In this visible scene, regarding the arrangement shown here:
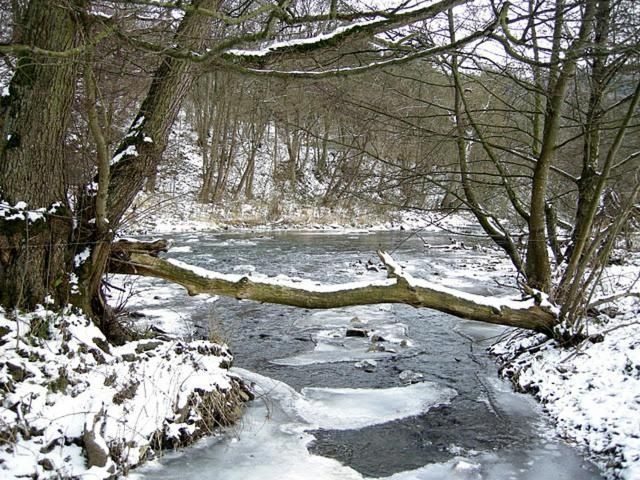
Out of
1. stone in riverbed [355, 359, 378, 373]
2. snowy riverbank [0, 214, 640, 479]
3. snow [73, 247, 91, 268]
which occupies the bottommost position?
stone in riverbed [355, 359, 378, 373]

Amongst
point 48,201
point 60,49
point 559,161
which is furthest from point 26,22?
point 559,161

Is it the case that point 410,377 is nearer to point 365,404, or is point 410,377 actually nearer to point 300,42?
point 365,404

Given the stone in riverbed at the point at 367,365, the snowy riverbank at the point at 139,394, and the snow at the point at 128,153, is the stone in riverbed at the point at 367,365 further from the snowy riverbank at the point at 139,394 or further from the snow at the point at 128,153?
the snow at the point at 128,153

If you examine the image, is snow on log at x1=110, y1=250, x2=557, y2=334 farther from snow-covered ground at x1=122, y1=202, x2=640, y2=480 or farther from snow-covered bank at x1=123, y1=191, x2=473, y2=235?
snow-covered bank at x1=123, y1=191, x2=473, y2=235

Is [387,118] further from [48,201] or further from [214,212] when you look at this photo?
[214,212]

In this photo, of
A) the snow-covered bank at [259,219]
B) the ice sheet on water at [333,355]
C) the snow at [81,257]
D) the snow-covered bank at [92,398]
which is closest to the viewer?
the snow-covered bank at [92,398]

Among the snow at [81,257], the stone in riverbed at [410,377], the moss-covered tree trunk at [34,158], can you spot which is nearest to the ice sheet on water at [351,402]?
the stone in riverbed at [410,377]

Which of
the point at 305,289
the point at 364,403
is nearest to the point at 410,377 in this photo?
the point at 364,403

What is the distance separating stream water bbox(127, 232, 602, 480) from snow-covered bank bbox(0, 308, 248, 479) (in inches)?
11.2

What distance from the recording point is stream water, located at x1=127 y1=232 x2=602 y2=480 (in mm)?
4402

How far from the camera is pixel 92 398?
4223 millimetres

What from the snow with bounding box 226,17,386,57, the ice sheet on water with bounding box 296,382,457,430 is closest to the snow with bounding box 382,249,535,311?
the ice sheet on water with bounding box 296,382,457,430

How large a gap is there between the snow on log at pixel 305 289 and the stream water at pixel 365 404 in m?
0.80

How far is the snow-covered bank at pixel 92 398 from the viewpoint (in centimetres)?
373
